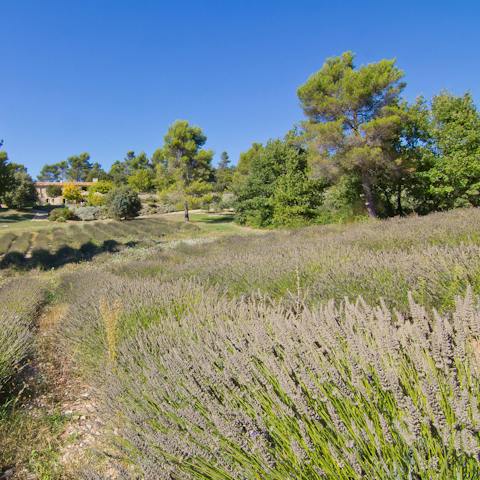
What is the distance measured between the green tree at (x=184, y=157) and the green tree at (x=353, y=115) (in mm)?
15682

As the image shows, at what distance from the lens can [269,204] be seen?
24.4 meters

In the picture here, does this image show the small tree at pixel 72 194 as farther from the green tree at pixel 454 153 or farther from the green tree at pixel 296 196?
the green tree at pixel 454 153

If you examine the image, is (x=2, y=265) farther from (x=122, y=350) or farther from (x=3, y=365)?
(x=122, y=350)

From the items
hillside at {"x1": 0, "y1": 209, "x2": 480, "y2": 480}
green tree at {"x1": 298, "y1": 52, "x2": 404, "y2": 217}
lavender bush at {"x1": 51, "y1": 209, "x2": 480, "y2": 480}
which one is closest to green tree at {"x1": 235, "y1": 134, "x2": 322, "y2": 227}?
green tree at {"x1": 298, "y1": 52, "x2": 404, "y2": 217}

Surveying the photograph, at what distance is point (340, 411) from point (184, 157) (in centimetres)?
3163

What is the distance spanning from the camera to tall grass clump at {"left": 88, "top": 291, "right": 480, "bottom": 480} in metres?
0.91

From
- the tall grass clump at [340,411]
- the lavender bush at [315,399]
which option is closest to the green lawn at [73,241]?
the lavender bush at [315,399]

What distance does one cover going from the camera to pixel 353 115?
17359 mm

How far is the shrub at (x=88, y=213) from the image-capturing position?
122ft

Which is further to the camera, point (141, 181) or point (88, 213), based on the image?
point (141, 181)

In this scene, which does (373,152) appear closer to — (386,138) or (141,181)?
(386,138)

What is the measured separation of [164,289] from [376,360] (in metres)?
3.12

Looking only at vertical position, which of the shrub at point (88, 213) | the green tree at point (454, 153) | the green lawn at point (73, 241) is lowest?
the green lawn at point (73, 241)

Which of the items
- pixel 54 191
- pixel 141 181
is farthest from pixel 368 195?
pixel 54 191
